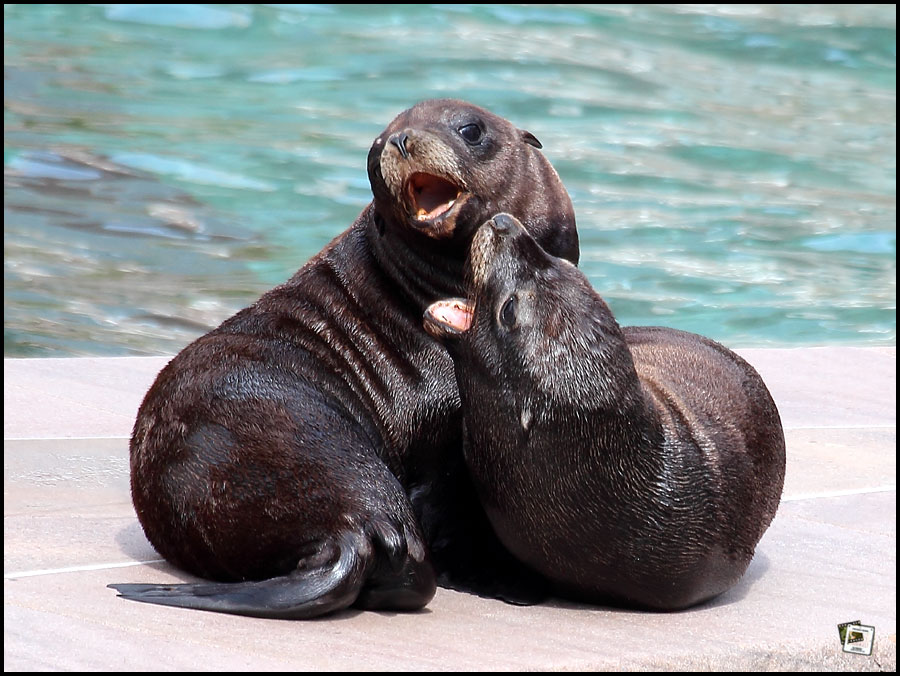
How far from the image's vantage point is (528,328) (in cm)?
411

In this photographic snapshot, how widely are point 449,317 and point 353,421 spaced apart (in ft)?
1.37

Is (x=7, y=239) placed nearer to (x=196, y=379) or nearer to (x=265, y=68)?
(x=265, y=68)

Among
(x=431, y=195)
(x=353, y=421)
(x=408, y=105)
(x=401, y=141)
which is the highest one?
(x=401, y=141)

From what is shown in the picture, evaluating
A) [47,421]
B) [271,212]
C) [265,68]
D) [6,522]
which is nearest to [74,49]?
[265,68]

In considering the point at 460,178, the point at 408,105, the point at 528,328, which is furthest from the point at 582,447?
the point at 408,105

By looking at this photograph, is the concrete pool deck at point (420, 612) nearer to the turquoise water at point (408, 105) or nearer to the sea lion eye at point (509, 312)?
the sea lion eye at point (509, 312)

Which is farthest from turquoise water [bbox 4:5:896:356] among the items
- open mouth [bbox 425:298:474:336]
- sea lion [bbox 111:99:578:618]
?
open mouth [bbox 425:298:474:336]

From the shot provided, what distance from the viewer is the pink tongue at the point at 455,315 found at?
4.29 m

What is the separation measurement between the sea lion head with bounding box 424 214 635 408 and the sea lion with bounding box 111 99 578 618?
308 millimetres

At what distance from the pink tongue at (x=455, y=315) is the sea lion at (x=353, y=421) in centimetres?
24

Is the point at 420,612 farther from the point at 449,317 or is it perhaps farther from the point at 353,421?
the point at 449,317

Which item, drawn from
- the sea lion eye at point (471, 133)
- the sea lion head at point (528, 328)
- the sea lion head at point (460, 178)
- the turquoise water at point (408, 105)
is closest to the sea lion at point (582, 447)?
the sea lion head at point (528, 328)

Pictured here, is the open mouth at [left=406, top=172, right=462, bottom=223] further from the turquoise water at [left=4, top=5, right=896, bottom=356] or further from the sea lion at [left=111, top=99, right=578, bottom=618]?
the turquoise water at [left=4, top=5, right=896, bottom=356]

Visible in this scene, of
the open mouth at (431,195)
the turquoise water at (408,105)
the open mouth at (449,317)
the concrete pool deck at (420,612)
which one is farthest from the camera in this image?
the turquoise water at (408,105)
